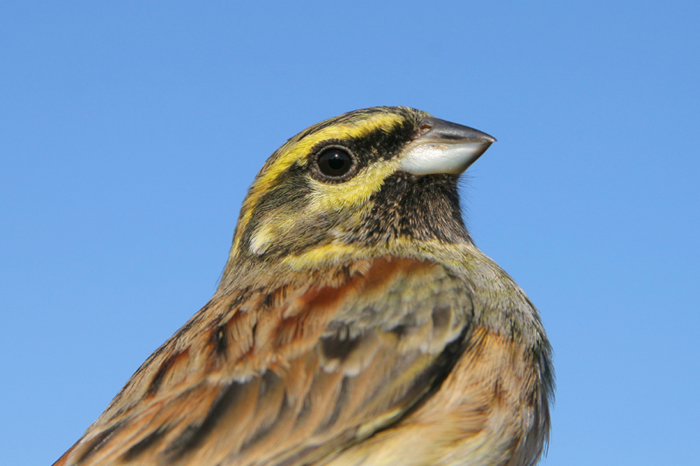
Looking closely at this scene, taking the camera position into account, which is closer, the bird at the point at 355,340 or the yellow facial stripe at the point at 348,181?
the bird at the point at 355,340

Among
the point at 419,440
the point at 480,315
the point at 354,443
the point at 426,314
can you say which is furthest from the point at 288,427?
the point at 480,315

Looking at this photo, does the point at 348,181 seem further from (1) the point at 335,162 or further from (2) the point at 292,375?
(2) the point at 292,375

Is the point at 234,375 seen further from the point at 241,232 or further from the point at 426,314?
the point at 241,232

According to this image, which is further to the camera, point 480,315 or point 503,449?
point 480,315

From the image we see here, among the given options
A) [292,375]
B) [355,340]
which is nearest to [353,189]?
[355,340]

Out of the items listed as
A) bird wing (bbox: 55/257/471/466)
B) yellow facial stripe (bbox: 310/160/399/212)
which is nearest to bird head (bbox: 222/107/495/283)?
yellow facial stripe (bbox: 310/160/399/212)

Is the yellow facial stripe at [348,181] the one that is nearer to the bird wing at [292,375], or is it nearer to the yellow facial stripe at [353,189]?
the yellow facial stripe at [353,189]

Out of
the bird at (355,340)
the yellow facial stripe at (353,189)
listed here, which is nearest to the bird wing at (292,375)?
the bird at (355,340)

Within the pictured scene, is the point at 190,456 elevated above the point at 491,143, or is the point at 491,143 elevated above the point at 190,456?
the point at 491,143
